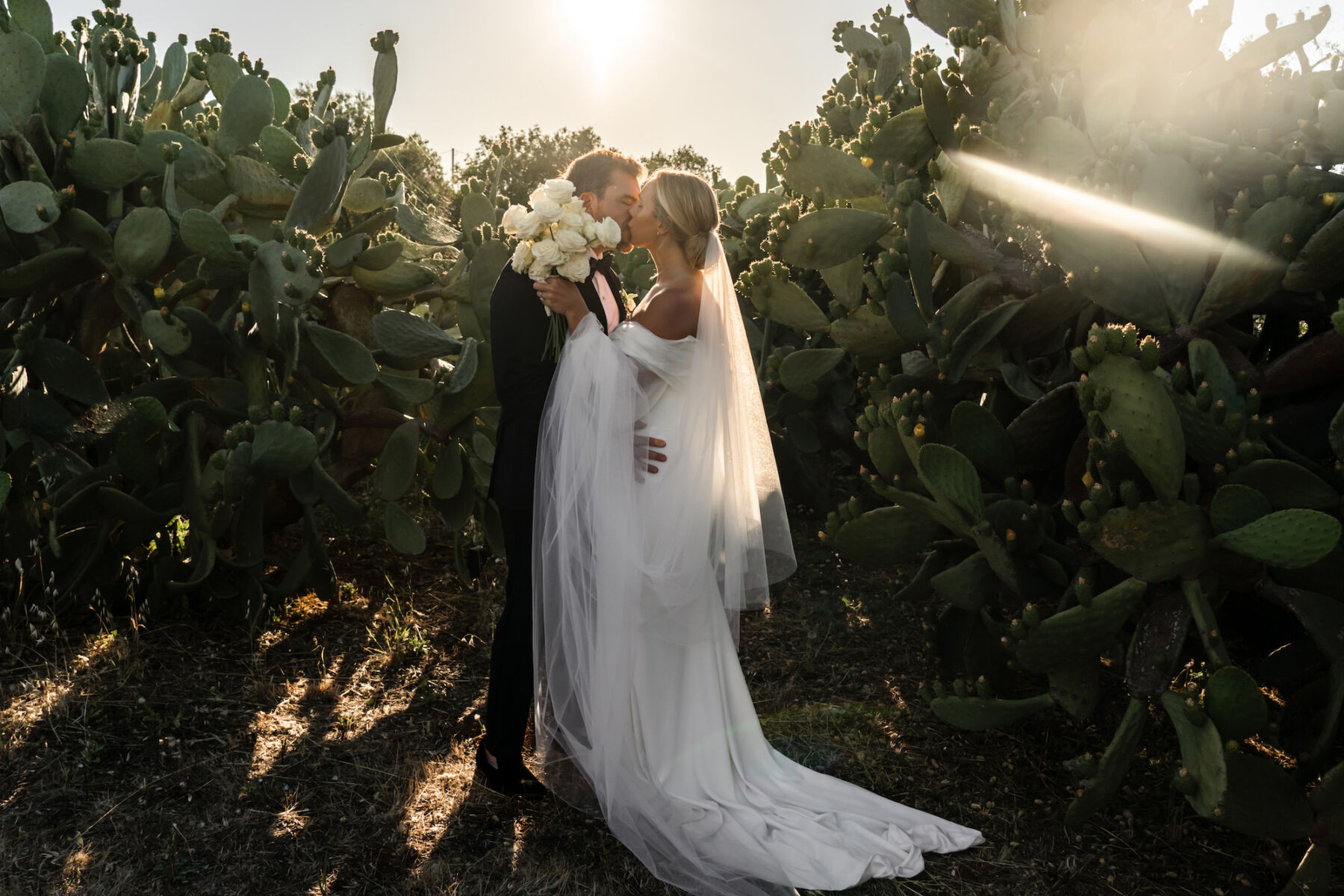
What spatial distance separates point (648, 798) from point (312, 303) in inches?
105

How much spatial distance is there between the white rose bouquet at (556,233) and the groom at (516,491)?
0.16m

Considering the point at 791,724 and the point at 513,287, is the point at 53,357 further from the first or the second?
the point at 791,724

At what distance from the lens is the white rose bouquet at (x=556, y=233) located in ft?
9.28

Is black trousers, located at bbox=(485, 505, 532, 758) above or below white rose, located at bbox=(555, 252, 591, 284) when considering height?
below

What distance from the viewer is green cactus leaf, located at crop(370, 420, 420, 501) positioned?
13.0 ft

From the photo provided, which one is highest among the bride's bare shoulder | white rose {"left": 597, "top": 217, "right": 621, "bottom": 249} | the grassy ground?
white rose {"left": 597, "top": 217, "right": 621, "bottom": 249}

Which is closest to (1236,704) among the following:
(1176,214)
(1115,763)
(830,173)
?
(1115,763)

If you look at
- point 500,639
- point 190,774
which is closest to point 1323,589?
point 500,639

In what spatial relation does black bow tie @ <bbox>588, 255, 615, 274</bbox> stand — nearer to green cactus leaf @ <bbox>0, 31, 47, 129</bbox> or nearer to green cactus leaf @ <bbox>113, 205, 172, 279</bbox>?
green cactus leaf @ <bbox>113, 205, 172, 279</bbox>

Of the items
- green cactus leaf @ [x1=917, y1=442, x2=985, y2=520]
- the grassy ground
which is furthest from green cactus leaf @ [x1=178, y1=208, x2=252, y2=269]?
green cactus leaf @ [x1=917, y1=442, x2=985, y2=520]

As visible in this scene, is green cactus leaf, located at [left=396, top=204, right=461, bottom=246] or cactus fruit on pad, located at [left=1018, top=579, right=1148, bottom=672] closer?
cactus fruit on pad, located at [left=1018, top=579, right=1148, bottom=672]

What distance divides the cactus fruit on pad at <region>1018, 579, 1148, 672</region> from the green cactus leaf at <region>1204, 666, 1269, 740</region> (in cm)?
31

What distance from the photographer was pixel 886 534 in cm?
320

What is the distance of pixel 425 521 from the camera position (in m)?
5.47
